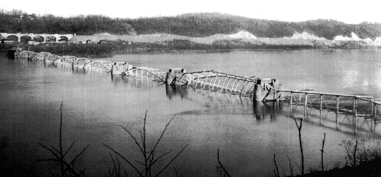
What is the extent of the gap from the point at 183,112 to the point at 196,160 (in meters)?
11.3

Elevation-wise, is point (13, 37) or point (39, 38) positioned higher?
point (39, 38)

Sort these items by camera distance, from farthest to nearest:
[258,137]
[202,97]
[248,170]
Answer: [202,97] → [258,137] → [248,170]

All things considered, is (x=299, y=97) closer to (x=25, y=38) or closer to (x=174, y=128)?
(x=174, y=128)

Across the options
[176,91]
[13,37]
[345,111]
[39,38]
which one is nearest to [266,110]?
[345,111]

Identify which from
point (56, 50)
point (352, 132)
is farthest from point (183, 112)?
point (56, 50)

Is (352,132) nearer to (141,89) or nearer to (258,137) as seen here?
(258,137)

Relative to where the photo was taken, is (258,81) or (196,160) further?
(258,81)

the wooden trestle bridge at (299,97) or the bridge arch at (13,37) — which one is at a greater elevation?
the bridge arch at (13,37)

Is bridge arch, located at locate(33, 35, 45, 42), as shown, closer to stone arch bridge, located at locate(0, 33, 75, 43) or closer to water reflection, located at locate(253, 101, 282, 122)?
stone arch bridge, located at locate(0, 33, 75, 43)

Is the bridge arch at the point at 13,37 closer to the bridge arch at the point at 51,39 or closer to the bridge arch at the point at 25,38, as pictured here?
the bridge arch at the point at 25,38

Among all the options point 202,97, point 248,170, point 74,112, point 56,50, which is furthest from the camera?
point 56,50

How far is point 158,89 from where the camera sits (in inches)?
1503

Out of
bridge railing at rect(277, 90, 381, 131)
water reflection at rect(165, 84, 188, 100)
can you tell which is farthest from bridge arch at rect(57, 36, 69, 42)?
bridge railing at rect(277, 90, 381, 131)

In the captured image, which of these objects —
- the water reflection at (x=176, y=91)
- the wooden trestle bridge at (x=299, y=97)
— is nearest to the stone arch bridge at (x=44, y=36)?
the wooden trestle bridge at (x=299, y=97)
